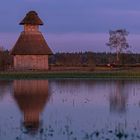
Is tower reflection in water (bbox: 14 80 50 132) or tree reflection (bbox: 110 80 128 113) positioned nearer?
tower reflection in water (bbox: 14 80 50 132)

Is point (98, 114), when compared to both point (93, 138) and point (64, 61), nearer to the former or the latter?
point (93, 138)

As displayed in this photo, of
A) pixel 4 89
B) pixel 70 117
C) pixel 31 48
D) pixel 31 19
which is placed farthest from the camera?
pixel 31 19

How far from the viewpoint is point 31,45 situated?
8169 centimetres

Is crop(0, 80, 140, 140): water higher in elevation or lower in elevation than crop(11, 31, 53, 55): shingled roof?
lower

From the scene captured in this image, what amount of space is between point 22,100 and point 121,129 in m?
12.9

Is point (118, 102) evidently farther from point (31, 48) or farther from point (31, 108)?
point (31, 48)

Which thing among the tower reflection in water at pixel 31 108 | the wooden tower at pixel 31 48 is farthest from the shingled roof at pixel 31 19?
the tower reflection in water at pixel 31 108

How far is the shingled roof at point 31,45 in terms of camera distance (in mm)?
80312

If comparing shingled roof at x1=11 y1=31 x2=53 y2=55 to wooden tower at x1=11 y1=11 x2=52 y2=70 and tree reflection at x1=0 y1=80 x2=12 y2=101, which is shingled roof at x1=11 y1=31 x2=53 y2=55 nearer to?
wooden tower at x1=11 y1=11 x2=52 y2=70

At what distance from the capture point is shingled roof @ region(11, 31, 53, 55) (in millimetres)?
80312

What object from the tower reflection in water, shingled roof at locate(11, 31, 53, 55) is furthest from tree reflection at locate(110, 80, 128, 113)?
shingled roof at locate(11, 31, 53, 55)

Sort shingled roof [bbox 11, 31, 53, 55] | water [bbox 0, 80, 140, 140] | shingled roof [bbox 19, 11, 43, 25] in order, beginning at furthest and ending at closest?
shingled roof [bbox 19, 11, 43, 25]
shingled roof [bbox 11, 31, 53, 55]
water [bbox 0, 80, 140, 140]

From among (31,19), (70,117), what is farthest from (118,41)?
(70,117)

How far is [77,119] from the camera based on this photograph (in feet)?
69.2
